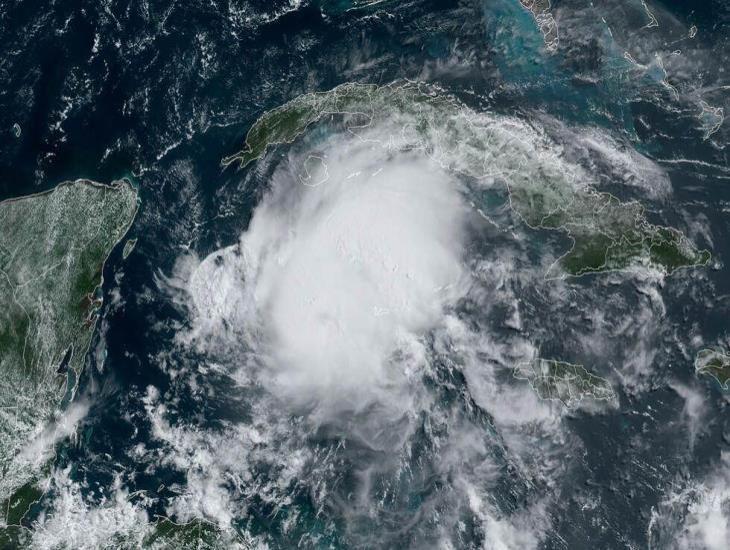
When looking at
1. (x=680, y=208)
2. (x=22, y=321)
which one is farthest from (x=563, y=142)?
(x=22, y=321)

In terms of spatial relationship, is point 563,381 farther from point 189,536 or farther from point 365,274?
point 189,536

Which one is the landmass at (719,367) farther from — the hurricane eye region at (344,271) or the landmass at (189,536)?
the landmass at (189,536)

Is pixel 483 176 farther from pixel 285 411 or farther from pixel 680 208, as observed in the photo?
pixel 285 411

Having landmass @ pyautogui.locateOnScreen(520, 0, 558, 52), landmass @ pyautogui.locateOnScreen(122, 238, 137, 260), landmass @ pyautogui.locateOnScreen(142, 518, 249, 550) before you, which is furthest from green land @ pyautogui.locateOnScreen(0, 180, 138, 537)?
landmass @ pyautogui.locateOnScreen(520, 0, 558, 52)

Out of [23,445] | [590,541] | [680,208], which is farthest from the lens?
[23,445]

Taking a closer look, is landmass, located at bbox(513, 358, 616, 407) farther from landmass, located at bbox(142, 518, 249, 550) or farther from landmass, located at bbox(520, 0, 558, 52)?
landmass, located at bbox(520, 0, 558, 52)

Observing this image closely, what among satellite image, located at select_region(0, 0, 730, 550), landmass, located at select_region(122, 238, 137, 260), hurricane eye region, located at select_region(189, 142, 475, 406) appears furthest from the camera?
landmass, located at select_region(122, 238, 137, 260)

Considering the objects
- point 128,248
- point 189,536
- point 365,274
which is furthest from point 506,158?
point 189,536
